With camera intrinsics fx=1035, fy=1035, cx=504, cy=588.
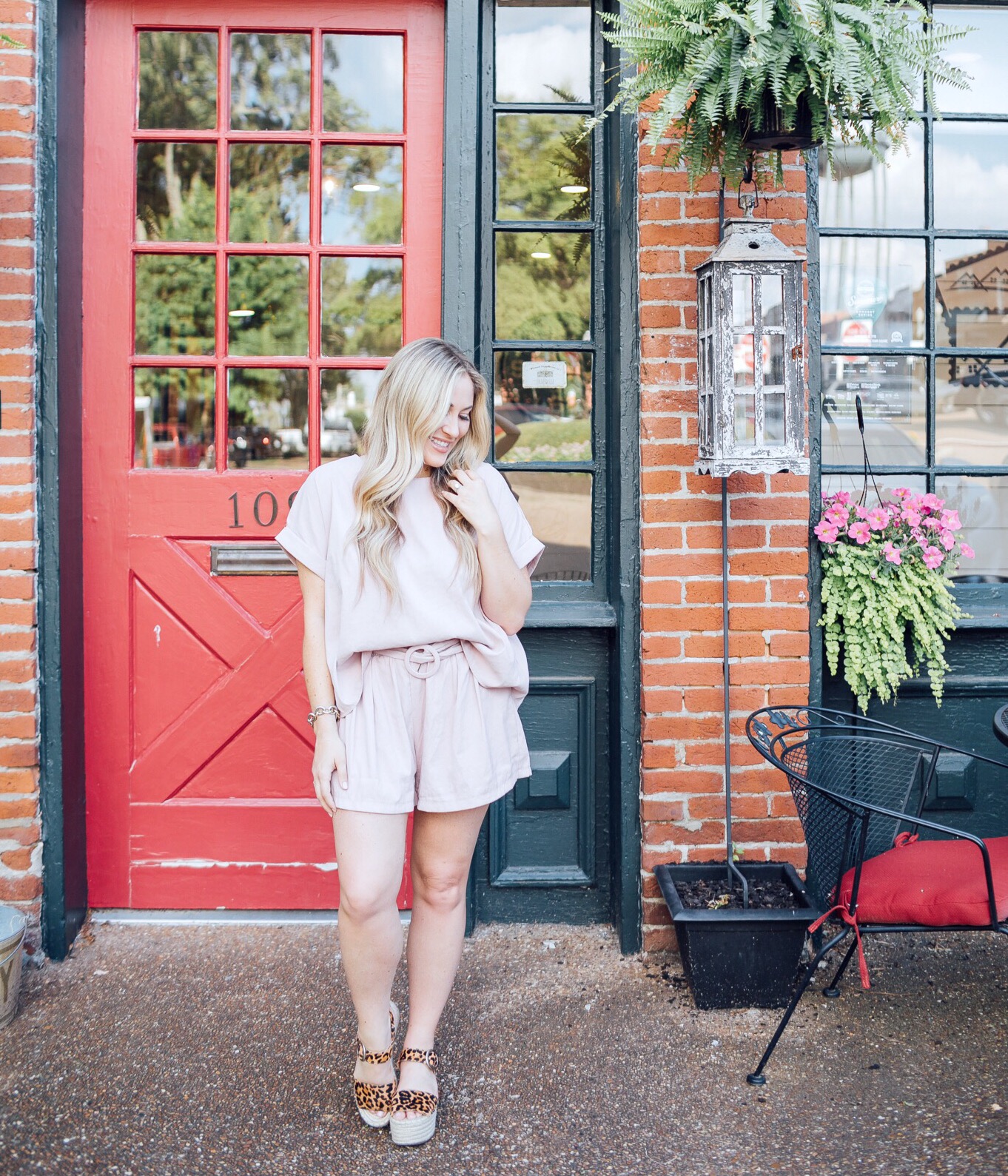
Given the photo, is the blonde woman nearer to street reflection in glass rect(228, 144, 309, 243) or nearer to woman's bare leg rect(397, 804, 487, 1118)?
woman's bare leg rect(397, 804, 487, 1118)

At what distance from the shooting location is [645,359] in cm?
333

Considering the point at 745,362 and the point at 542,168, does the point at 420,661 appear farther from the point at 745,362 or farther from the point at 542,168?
the point at 542,168

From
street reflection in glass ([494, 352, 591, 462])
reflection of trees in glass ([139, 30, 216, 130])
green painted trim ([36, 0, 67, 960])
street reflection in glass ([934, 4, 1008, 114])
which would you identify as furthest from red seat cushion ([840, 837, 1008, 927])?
reflection of trees in glass ([139, 30, 216, 130])

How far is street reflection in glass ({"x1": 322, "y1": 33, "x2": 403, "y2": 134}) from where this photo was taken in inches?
141

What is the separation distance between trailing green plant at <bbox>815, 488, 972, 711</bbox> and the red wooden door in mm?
1580

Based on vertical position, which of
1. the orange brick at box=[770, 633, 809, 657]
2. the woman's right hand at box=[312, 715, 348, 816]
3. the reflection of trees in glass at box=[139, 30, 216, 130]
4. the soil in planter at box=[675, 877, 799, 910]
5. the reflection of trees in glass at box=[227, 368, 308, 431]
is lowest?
the soil in planter at box=[675, 877, 799, 910]

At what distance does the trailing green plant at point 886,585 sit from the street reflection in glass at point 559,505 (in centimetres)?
80

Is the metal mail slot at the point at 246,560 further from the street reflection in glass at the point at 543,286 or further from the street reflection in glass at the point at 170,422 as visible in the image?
the street reflection in glass at the point at 543,286

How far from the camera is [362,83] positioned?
360cm

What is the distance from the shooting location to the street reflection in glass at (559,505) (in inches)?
144

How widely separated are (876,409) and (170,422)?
98.6 inches

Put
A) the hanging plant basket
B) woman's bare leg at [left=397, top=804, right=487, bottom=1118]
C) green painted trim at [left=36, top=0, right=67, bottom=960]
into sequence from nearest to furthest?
woman's bare leg at [left=397, top=804, right=487, bottom=1118] < the hanging plant basket < green painted trim at [left=36, top=0, right=67, bottom=960]

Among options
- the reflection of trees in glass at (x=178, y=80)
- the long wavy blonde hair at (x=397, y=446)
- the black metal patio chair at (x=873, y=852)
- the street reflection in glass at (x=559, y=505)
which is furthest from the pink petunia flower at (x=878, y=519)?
the reflection of trees in glass at (x=178, y=80)

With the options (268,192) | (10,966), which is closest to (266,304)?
(268,192)
